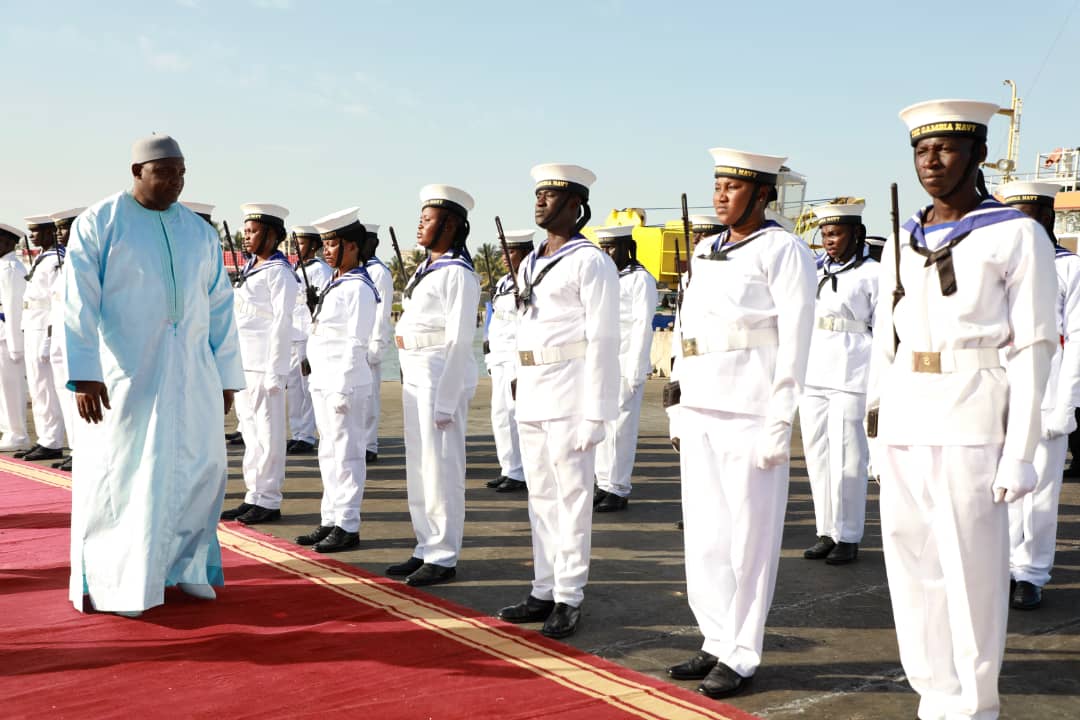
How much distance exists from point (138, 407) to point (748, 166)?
3223 mm

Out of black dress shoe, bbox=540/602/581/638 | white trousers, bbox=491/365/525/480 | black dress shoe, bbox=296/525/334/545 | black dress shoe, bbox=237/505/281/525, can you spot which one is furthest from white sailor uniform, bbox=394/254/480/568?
white trousers, bbox=491/365/525/480

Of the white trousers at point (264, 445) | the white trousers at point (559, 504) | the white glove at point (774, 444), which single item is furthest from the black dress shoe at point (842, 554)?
the white trousers at point (264, 445)

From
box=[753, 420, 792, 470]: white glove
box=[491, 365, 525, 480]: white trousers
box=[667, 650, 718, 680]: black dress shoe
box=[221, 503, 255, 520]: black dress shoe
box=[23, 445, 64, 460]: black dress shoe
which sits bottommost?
box=[667, 650, 718, 680]: black dress shoe

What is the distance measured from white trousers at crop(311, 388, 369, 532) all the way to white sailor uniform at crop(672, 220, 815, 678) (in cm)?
290

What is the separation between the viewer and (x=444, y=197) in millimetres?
5738

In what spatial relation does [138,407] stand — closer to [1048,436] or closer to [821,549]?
[821,549]

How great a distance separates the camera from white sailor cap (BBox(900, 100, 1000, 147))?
11.1ft

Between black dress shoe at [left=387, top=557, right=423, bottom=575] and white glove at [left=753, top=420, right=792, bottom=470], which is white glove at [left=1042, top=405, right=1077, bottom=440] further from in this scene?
black dress shoe at [left=387, top=557, right=423, bottom=575]

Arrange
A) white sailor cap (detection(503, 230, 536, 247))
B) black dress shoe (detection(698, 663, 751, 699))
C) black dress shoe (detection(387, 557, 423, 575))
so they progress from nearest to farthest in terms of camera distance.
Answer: black dress shoe (detection(698, 663, 751, 699)), black dress shoe (detection(387, 557, 423, 575)), white sailor cap (detection(503, 230, 536, 247))

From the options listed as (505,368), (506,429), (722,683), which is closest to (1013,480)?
(722,683)

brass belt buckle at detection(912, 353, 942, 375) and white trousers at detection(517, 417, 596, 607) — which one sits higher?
brass belt buckle at detection(912, 353, 942, 375)

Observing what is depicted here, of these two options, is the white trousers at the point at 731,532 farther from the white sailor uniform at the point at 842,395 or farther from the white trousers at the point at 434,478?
the white sailor uniform at the point at 842,395

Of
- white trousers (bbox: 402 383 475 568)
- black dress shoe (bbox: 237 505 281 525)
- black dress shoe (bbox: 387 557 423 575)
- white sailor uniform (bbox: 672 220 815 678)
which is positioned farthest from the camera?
black dress shoe (bbox: 237 505 281 525)

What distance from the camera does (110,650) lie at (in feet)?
14.5
